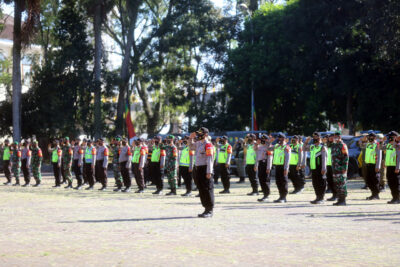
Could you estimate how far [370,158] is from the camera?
1819 centimetres

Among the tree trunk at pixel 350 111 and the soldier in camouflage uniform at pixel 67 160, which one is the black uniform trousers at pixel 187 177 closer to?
the soldier in camouflage uniform at pixel 67 160

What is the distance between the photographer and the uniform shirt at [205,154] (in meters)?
14.1

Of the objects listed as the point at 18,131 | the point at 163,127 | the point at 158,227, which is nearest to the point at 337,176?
the point at 158,227

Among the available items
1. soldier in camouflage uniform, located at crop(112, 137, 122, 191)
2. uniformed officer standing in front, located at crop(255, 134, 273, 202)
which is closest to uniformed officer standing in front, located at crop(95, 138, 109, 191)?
soldier in camouflage uniform, located at crop(112, 137, 122, 191)

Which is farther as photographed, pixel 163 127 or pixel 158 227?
pixel 163 127

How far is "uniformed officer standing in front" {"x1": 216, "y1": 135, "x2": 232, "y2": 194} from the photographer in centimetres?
2225

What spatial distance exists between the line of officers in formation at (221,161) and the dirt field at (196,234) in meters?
0.79

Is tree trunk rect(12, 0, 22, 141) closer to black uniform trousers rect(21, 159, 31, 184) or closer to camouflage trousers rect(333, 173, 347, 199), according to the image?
black uniform trousers rect(21, 159, 31, 184)

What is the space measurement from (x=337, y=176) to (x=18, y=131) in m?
27.7

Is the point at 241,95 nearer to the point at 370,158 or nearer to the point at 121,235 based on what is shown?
the point at 370,158

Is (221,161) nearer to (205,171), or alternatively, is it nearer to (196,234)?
(205,171)

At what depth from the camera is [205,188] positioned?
1401cm

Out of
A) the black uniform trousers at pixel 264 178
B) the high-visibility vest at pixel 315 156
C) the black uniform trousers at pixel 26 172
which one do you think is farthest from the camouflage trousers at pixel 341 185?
the black uniform trousers at pixel 26 172

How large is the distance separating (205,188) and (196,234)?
3111 mm
